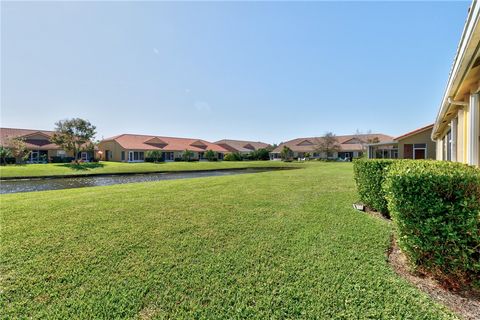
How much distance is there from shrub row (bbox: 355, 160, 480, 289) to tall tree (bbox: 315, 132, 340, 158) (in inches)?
1863

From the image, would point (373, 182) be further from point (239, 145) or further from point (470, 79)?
point (239, 145)

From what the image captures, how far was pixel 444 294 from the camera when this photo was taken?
2.81m

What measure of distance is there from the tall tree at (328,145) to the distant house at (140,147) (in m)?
25.7

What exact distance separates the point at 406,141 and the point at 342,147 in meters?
28.3

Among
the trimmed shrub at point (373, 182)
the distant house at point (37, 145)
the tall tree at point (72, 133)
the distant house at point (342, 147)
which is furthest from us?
the distant house at point (342, 147)

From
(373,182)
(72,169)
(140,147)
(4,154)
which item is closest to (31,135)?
(4,154)

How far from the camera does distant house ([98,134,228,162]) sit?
130 ft

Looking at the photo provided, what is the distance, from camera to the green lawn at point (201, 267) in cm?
266

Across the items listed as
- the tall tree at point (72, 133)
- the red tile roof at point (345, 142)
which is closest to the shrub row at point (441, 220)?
the tall tree at point (72, 133)

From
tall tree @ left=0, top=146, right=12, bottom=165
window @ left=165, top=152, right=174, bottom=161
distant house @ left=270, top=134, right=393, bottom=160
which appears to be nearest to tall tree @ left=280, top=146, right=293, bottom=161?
distant house @ left=270, top=134, right=393, bottom=160

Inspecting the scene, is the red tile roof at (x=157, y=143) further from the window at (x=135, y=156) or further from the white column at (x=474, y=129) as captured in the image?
the white column at (x=474, y=129)

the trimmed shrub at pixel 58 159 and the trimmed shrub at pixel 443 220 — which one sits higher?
the trimmed shrub at pixel 58 159

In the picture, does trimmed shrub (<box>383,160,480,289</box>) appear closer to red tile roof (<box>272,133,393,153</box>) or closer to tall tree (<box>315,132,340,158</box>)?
tall tree (<box>315,132,340,158</box>)

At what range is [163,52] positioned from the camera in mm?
13133
